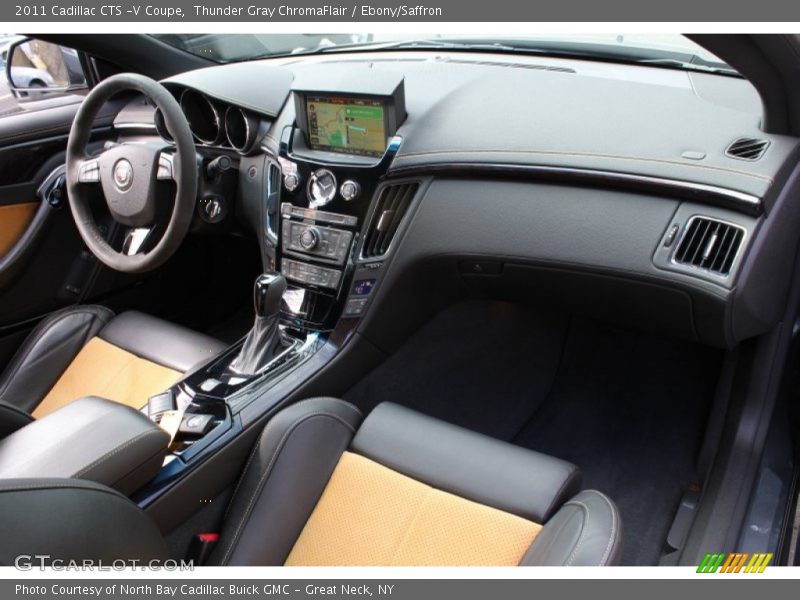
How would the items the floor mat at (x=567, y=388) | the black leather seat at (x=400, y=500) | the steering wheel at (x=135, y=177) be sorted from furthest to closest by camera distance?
the floor mat at (x=567, y=388), the steering wheel at (x=135, y=177), the black leather seat at (x=400, y=500)

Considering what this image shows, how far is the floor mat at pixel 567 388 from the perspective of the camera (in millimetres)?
2000

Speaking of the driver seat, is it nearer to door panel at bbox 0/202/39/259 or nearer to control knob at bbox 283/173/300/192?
door panel at bbox 0/202/39/259

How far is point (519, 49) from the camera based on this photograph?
2.08m

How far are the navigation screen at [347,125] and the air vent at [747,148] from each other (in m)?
0.79

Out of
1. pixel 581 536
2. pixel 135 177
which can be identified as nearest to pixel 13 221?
pixel 135 177

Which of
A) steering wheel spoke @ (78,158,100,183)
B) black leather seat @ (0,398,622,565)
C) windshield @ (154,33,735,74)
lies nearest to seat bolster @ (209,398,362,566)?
black leather seat @ (0,398,622,565)

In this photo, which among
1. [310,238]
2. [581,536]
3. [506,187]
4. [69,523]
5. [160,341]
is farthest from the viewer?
[160,341]

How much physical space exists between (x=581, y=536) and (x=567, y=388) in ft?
3.62

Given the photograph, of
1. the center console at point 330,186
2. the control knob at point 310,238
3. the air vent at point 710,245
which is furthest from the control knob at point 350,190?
the air vent at point 710,245

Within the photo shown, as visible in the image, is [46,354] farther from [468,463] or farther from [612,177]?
[612,177]

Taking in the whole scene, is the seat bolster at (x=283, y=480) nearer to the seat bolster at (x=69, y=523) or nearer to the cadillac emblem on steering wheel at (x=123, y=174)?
the seat bolster at (x=69, y=523)

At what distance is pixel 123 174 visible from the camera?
1751 mm

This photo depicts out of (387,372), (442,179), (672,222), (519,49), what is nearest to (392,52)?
(519,49)

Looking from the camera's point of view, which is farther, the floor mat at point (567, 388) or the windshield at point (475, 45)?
the floor mat at point (567, 388)
